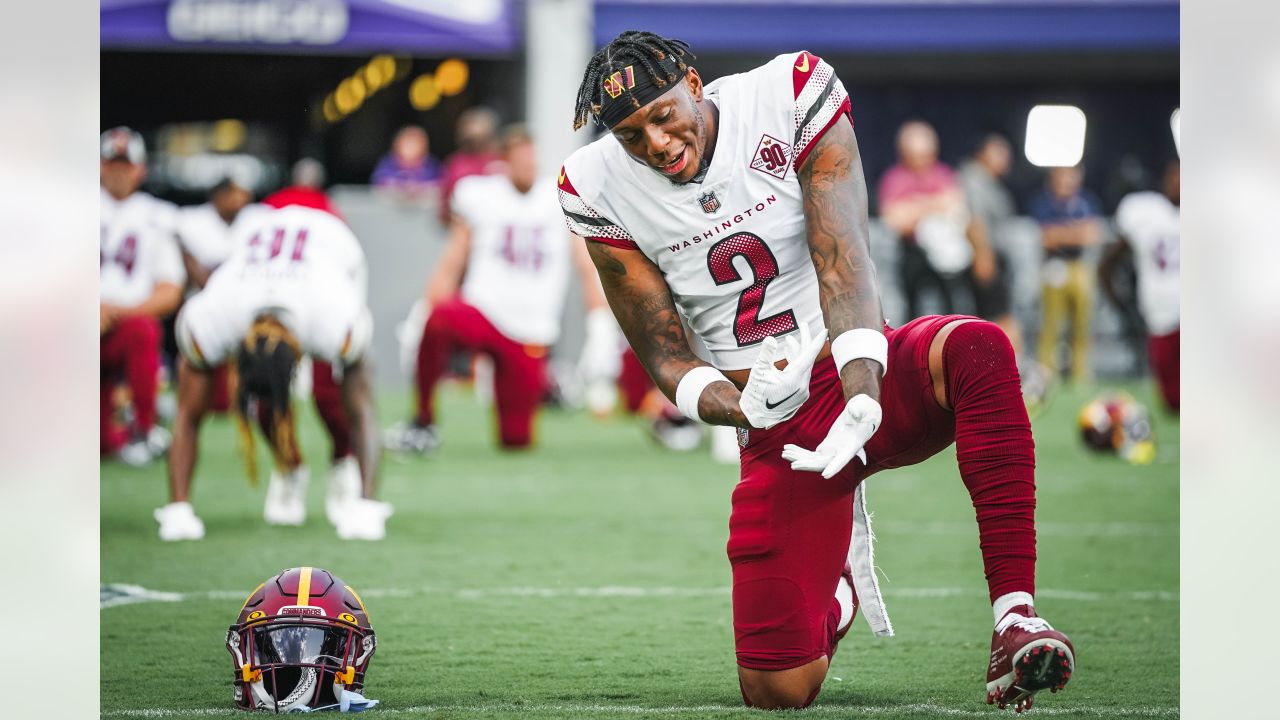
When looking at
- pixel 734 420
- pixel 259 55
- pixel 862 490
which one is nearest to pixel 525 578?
pixel 862 490

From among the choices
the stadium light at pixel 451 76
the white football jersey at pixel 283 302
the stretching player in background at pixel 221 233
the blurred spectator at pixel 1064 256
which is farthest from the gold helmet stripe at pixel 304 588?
the stadium light at pixel 451 76

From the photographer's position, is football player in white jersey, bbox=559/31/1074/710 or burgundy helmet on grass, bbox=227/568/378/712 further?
burgundy helmet on grass, bbox=227/568/378/712

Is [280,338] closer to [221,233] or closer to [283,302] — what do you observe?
[283,302]

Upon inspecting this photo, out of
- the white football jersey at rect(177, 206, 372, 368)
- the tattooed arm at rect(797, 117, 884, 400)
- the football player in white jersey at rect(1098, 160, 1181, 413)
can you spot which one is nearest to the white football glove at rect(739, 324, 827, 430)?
the tattooed arm at rect(797, 117, 884, 400)

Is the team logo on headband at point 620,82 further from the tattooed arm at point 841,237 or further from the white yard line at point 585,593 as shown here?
the white yard line at point 585,593

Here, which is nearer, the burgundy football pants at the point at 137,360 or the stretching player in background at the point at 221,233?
the burgundy football pants at the point at 137,360

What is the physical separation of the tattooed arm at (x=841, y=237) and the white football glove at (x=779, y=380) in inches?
5.5

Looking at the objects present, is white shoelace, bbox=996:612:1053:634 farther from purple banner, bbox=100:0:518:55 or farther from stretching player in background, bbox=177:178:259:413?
purple banner, bbox=100:0:518:55

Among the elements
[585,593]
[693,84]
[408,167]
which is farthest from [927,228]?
[693,84]

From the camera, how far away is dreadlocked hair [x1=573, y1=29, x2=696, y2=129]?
374cm

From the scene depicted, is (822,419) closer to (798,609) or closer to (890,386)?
(890,386)

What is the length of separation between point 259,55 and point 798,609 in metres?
16.0

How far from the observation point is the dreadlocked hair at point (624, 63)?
374 cm
